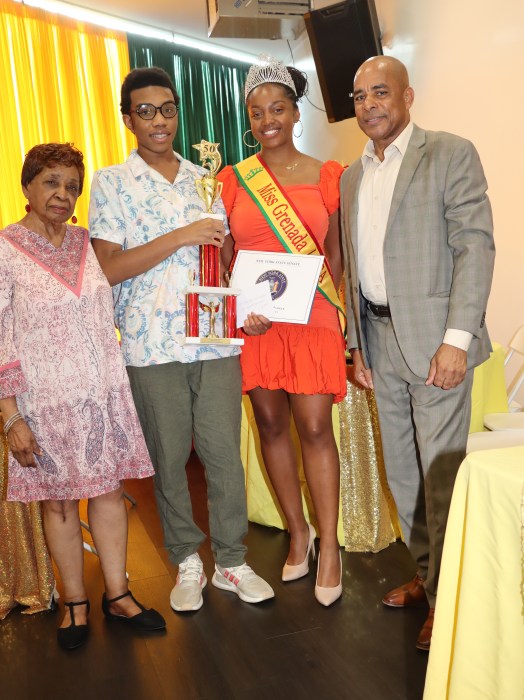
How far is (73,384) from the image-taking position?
182 centimetres

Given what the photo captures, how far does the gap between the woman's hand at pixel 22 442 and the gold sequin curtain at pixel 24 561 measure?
0.49 meters

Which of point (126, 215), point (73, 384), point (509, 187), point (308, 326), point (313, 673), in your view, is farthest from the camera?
point (509, 187)

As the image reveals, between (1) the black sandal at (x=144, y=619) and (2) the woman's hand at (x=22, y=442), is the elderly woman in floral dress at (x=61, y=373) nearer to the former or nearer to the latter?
(2) the woman's hand at (x=22, y=442)

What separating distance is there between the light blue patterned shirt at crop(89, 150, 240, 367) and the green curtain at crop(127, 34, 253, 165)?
4.05m

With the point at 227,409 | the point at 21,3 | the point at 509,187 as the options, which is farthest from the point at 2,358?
the point at 21,3

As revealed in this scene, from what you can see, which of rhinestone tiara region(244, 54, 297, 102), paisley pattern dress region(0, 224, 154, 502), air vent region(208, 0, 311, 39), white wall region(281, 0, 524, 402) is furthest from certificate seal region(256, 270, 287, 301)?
air vent region(208, 0, 311, 39)

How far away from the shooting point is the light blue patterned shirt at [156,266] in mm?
1970

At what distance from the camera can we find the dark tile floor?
1673mm

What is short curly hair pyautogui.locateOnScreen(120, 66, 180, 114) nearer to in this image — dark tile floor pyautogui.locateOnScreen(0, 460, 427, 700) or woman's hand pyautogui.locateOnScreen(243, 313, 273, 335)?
woman's hand pyautogui.locateOnScreen(243, 313, 273, 335)

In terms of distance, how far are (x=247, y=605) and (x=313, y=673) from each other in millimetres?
444

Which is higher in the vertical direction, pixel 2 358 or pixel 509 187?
pixel 509 187

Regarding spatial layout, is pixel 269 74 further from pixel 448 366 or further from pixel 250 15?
pixel 250 15

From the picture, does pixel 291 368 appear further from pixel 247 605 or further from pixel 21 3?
pixel 21 3

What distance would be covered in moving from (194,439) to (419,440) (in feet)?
2.20
